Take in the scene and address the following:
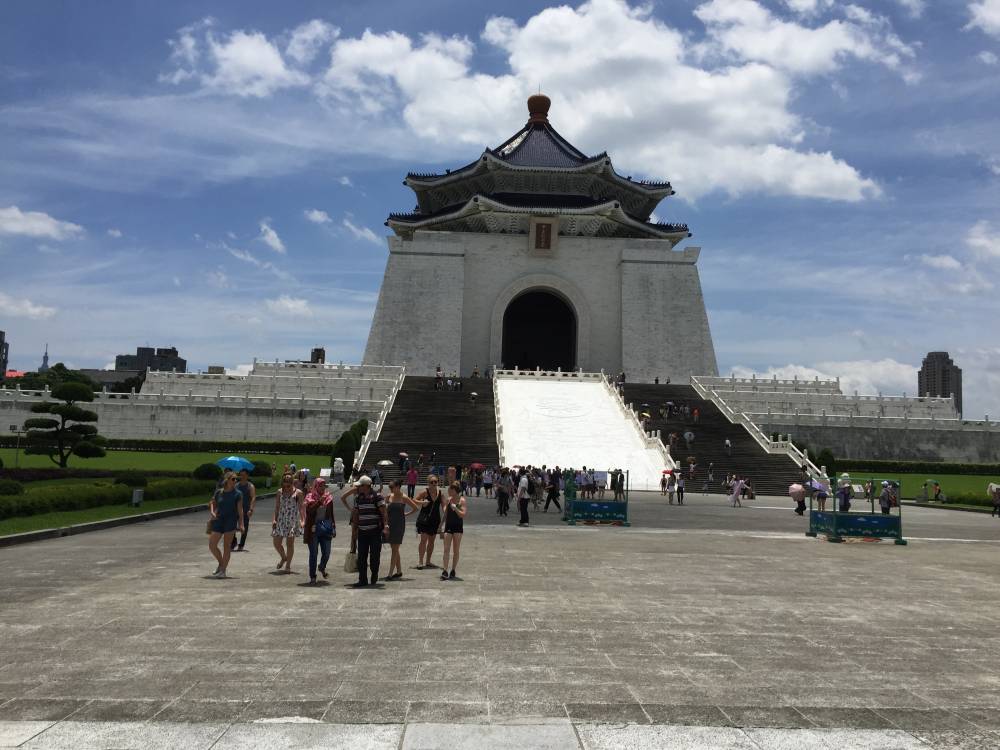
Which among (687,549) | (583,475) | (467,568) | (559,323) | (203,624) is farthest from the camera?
(559,323)

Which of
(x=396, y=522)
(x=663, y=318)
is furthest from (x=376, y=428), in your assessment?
(x=663, y=318)

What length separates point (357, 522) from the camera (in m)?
7.34

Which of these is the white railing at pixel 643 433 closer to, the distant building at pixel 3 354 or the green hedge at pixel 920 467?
the green hedge at pixel 920 467

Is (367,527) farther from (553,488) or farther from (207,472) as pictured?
(207,472)

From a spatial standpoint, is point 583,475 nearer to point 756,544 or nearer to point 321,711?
point 756,544

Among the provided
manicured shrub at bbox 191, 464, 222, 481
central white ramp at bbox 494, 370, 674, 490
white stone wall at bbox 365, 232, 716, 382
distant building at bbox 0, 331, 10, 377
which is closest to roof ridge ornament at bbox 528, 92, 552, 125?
white stone wall at bbox 365, 232, 716, 382

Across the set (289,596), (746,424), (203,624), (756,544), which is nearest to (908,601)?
(756,544)

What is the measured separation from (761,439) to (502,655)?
22.8 metres

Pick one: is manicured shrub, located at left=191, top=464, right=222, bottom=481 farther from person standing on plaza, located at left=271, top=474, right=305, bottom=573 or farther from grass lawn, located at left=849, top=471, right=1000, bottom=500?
grass lawn, located at left=849, top=471, right=1000, bottom=500

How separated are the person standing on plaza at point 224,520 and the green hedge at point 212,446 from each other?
2010 centimetres

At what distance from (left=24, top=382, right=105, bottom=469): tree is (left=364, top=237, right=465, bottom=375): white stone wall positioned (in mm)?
17352

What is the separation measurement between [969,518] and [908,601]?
12.7 m

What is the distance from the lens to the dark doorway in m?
48.3

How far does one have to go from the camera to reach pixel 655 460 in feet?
79.3
